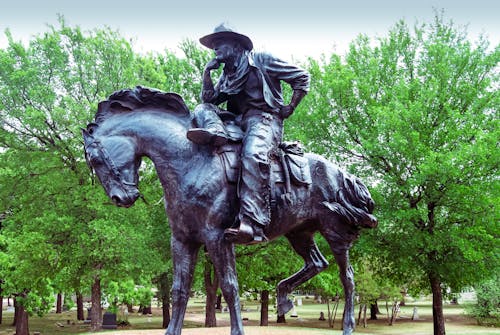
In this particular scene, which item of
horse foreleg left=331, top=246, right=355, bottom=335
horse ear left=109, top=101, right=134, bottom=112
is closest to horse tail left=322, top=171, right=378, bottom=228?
horse foreleg left=331, top=246, right=355, bottom=335

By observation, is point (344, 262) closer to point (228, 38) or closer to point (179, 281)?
point (179, 281)

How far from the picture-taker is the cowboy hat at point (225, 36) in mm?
5820

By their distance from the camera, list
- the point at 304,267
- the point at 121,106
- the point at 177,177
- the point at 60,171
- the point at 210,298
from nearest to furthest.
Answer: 1. the point at 177,177
2. the point at 121,106
3. the point at 304,267
4. the point at 60,171
5. the point at 210,298

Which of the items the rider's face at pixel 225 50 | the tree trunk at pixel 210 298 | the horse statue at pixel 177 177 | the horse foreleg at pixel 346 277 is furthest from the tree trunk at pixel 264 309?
the rider's face at pixel 225 50

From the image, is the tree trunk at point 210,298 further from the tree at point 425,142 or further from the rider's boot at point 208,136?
the rider's boot at point 208,136

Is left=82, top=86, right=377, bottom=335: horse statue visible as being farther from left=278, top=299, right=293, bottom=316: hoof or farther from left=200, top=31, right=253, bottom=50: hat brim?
left=278, top=299, right=293, bottom=316: hoof

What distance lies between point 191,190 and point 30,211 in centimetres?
1638

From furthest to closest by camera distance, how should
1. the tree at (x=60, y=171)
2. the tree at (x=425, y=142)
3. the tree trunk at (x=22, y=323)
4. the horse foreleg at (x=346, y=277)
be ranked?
1. the tree trunk at (x=22, y=323)
2. the tree at (x=60, y=171)
3. the tree at (x=425, y=142)
4. the horse foreleg at (x=346, y=277)

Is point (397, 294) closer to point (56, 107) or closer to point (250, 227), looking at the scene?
point (56, 107)

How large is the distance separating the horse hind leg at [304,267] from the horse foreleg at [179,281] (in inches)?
67.1

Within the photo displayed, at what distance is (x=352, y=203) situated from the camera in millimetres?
6633

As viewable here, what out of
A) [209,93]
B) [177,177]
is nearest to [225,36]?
[209,93]

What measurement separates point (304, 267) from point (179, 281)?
82.8 inches

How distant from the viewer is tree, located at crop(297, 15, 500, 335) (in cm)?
1541
